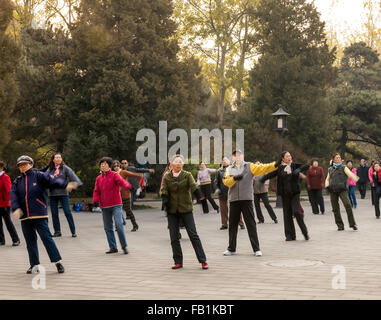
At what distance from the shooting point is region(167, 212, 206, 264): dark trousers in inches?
354

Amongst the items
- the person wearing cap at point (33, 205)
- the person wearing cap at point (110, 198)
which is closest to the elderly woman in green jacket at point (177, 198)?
the person wearing cap at point (33, 205)

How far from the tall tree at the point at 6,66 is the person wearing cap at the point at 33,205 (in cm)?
1565

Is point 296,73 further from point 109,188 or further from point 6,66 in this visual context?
point 109,188

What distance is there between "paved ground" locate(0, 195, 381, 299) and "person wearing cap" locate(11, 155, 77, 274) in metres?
0.31

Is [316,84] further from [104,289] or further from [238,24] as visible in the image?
[104,289]

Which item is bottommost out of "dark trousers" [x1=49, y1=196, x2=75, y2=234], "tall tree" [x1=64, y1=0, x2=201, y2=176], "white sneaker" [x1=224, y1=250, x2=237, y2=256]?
"white sneaker" [x1=224, y1=250, x2=237, y2=256]

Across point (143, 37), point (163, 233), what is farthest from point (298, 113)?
point (163, 233)

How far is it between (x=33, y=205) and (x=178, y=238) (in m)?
2.18

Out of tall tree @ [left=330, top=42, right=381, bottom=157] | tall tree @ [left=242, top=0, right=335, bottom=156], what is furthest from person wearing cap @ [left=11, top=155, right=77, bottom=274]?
tall tree @ [left=330, top=42, right=381, bottom=157]

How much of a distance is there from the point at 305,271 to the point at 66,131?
22.0 m

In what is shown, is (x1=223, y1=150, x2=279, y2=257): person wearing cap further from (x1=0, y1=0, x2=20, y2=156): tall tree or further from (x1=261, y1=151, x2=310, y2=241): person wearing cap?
(x1=0, y1=0, x2=20, y2=156): tall tree

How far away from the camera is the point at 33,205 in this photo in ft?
28.7

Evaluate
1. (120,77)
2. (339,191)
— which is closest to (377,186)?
(339,191)

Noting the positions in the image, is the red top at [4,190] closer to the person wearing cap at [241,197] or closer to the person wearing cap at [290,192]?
the person wearing cap at [241,197]
